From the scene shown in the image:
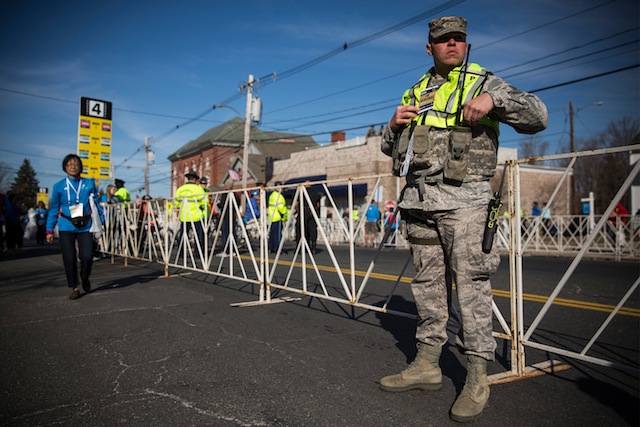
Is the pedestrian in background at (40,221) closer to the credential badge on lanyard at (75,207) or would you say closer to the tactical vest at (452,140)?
the credential badge on lanyard at (75,207)

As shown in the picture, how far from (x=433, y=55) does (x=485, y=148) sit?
0.68 meters

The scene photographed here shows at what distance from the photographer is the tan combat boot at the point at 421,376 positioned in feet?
9.30

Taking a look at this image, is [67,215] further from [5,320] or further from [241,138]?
[241,138]

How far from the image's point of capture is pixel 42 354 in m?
3.69

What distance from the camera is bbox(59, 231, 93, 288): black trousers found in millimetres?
6246

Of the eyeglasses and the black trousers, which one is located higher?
the eyeglasses

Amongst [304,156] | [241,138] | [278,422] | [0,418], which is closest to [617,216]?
[278,422]

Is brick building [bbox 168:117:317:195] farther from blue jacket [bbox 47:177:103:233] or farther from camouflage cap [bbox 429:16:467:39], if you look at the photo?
camouflage cap [bbox 429:16:467:39]

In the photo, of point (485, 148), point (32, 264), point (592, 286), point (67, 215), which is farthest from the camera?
point (32, 264)

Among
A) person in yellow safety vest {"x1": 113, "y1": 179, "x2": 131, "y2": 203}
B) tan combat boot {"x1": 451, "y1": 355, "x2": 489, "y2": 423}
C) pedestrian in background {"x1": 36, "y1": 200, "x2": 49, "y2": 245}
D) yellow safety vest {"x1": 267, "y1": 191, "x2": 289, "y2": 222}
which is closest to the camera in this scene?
tan combat boot {"x1": 451, "y1": 355, "x2": 489, "y2": 423}

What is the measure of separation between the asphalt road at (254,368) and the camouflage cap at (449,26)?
7.18ft

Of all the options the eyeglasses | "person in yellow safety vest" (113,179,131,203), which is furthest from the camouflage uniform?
"person in yellow safety vest" (113,179,131,203)

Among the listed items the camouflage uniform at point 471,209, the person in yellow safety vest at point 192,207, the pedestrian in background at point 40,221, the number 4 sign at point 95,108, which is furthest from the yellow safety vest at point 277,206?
the pedestrian in background at point 40,221

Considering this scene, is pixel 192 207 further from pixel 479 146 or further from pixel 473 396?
pixel 473 396
